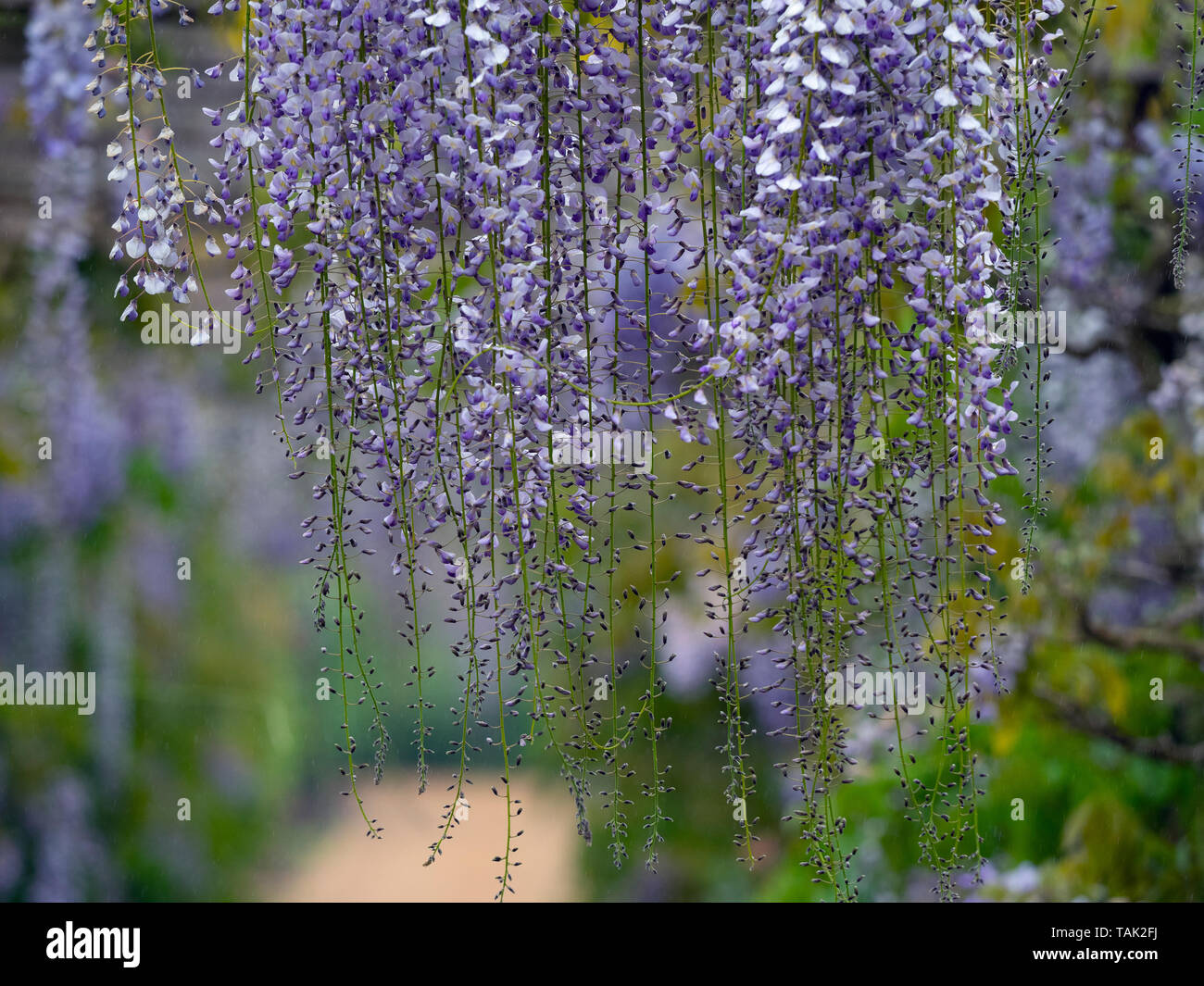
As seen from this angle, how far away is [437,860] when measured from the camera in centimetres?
232

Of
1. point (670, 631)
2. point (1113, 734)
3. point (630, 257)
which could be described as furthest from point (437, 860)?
point (630, 257)

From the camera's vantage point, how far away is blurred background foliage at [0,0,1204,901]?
1.91 m

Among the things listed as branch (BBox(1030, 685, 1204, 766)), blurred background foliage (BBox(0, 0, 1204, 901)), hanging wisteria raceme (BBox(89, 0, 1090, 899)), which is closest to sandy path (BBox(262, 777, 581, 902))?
blurred background foliage (BBox(0, 0, 1204, 901))

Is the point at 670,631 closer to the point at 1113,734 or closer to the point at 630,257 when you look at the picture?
the point at 1113,734

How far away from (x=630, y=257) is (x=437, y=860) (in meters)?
1.75

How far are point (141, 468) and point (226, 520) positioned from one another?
0.30 metres

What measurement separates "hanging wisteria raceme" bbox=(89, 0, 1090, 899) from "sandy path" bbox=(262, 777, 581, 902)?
1.35 meters

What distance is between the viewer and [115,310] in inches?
96.8

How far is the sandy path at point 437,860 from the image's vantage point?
Result: 2.30 metres

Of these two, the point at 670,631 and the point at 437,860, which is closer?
the point at 437,860
